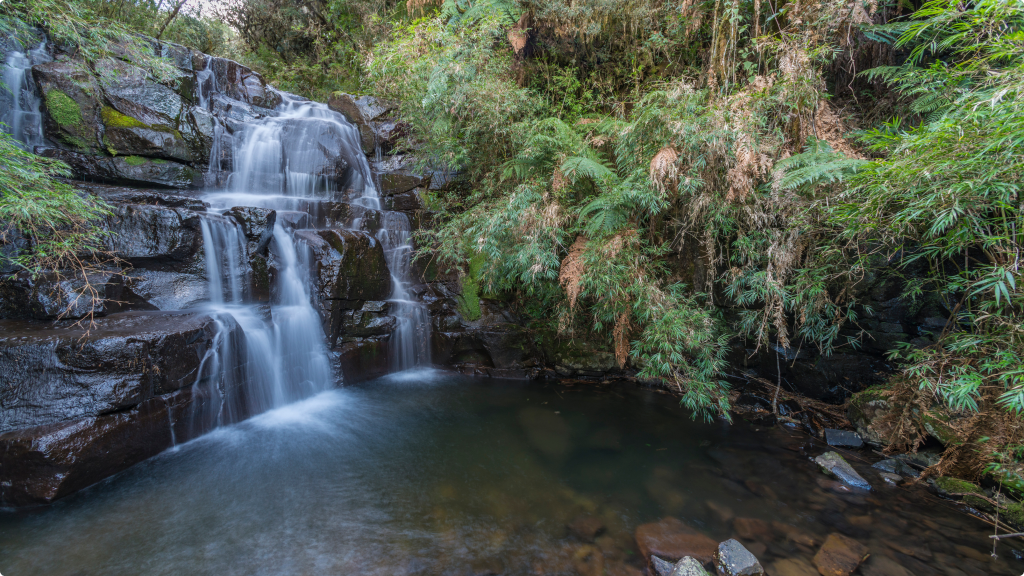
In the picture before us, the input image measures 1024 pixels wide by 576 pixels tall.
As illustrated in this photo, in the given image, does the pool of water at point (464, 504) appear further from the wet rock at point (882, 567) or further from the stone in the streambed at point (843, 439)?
the stone in the streambed at point (843, 439)

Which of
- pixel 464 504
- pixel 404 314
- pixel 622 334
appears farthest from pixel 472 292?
pixel 464 504

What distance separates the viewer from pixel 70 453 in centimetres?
321

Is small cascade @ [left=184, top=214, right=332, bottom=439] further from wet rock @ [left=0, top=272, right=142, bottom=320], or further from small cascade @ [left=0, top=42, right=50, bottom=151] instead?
small cascade @ [left=0, top=42, right=50, bottom=151]

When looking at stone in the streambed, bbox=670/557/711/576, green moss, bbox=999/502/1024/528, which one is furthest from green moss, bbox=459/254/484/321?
green moss, bbox=999/502/1024/528

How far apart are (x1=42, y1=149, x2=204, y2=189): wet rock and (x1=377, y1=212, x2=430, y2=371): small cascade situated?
3.37 meters

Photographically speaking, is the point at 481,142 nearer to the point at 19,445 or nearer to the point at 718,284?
the point at 718,284

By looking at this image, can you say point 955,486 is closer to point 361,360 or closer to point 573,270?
point 573,270

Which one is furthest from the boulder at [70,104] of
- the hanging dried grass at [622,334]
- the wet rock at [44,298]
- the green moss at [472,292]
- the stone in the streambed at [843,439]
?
the stone in the streambed at [843,439]

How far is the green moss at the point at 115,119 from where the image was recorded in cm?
594

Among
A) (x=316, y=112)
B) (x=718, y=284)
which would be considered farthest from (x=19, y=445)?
(x=316, y=112)

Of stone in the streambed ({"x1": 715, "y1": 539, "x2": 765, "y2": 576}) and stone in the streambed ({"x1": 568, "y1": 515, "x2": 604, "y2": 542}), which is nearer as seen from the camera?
stone in the streambed ({"x1": 715, "y1": 539, "x2": 765, "y2": 576})

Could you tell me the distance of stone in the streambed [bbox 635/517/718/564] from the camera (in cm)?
285

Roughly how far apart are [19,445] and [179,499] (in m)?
1.26

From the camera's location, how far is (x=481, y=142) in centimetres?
633
